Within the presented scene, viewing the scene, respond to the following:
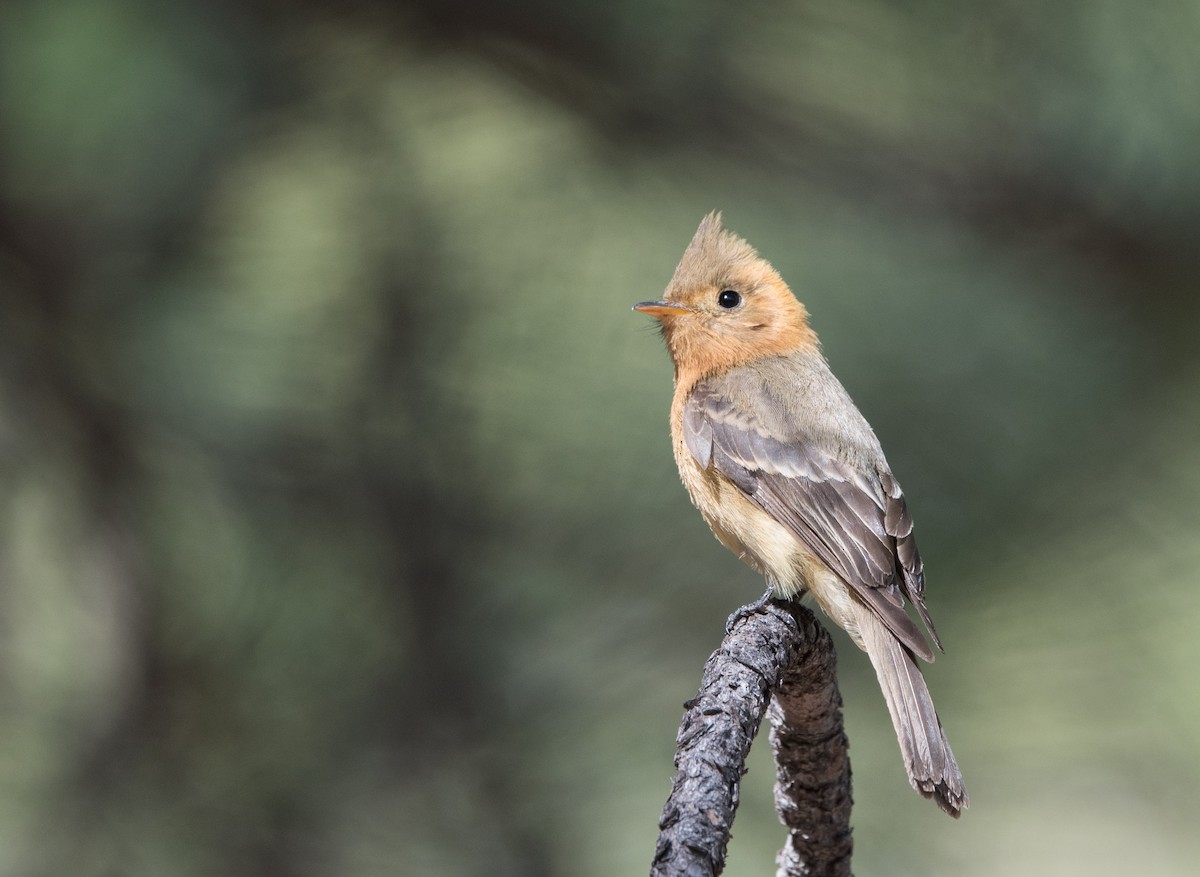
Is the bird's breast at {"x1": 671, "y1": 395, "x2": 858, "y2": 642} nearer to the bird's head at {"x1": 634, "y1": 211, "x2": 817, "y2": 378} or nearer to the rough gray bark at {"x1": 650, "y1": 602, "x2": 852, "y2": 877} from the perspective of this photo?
the rough gray bark at {"x1": 650, "y1": 602, "x2": 852, "y2": 877}

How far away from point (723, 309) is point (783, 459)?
469mm

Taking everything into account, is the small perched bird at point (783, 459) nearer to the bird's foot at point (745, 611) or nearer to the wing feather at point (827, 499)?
the wing feather at point (827, 499)

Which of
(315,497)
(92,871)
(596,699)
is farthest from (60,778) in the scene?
(596,699)

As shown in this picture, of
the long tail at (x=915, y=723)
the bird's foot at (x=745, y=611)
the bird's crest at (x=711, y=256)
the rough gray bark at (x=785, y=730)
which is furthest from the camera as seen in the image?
the bird's crest at (x=711, y=256)

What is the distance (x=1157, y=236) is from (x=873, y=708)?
3.76 ft

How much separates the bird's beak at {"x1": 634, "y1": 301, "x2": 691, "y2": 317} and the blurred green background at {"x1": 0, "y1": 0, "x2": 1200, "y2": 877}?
0.16 metres

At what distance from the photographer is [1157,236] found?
8.58ft

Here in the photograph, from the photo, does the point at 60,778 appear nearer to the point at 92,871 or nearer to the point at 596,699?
the point at 92,871

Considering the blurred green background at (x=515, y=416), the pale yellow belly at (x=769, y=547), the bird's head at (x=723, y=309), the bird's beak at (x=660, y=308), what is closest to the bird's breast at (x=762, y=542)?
the pale yellow belly at (x=769, y=547)

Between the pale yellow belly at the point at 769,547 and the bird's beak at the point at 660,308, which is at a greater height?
the bird's beak at the point at 660,308

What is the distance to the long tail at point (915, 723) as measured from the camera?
6.84 feet

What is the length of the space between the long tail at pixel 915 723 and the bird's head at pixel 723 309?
0.86 metres

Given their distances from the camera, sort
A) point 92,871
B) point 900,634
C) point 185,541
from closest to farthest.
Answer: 1. point 900,634
2. point 92,871
3. point 185,541

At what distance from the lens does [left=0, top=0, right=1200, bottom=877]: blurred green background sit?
2605 mm
